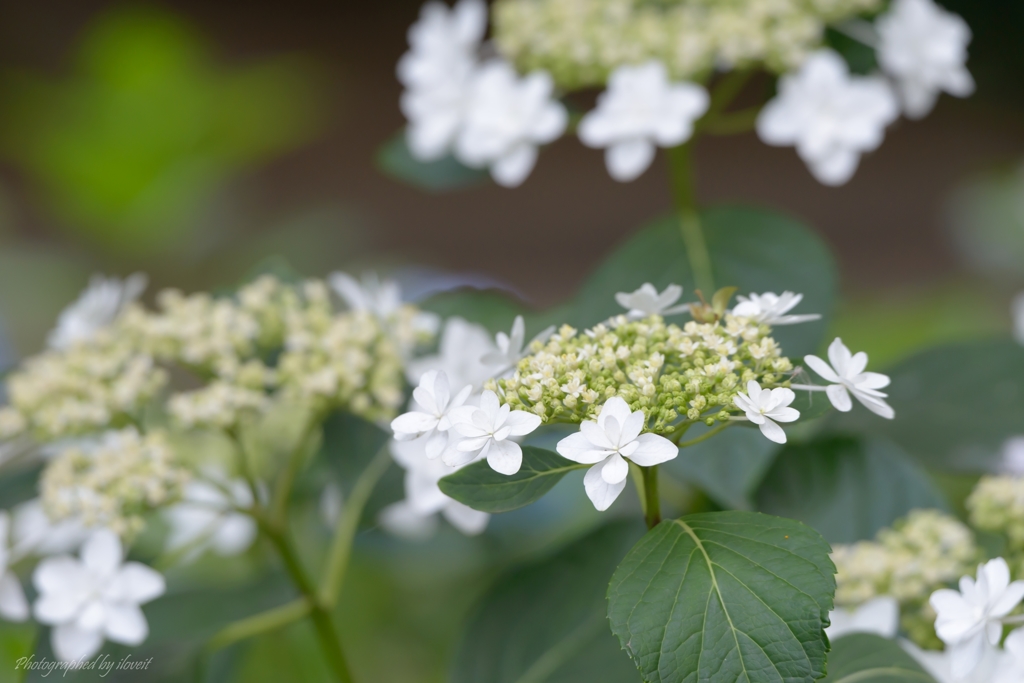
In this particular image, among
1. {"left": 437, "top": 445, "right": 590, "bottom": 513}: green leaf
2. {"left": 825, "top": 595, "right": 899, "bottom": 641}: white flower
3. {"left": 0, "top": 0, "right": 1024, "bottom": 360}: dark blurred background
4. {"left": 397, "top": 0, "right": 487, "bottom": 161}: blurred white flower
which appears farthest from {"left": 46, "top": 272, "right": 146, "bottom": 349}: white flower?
{"left": 0, "top": 0, "right": 1024, "bottom": 360}: dark blurred background

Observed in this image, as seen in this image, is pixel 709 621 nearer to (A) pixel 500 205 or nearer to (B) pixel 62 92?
(B) pixel 62 92

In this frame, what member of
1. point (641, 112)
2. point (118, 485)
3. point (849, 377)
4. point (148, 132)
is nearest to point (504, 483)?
point (849, 377)

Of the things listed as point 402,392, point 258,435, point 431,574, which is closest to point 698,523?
point 402,392

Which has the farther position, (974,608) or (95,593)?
(95,593)

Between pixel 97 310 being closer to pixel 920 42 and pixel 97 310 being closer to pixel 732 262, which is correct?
pixel 732 262

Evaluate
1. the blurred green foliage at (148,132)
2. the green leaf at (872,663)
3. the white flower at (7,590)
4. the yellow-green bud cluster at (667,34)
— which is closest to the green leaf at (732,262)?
the yellow-green bud cluster at (667,34)

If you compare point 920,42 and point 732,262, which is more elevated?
point 920,42

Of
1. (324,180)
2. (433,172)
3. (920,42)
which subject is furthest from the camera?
(324,180)
